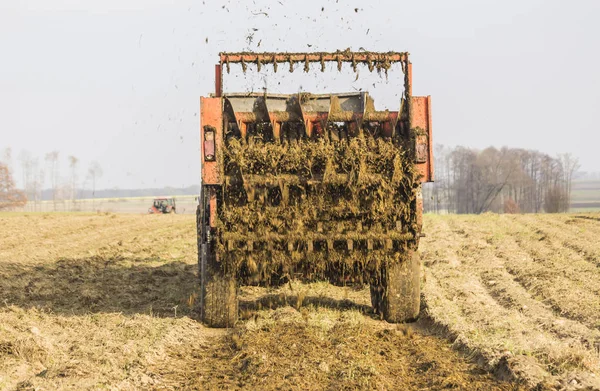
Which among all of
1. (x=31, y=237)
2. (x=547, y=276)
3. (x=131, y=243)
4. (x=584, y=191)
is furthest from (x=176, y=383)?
(x=584, y=191)

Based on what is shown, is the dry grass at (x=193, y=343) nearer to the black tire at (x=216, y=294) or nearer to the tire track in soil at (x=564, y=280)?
the black tire at (x=216, y=294)

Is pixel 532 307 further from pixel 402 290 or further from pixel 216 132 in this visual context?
pixel 216 132

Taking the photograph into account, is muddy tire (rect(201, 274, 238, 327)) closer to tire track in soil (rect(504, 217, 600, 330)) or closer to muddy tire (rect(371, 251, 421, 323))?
muddy tire (rect(371, 251, 421, 323))

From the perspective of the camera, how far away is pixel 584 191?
142 m

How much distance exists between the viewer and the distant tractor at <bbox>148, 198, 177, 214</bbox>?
49062 mm

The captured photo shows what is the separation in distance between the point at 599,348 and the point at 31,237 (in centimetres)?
1939

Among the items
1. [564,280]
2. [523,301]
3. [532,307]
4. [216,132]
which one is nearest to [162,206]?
[564,280]

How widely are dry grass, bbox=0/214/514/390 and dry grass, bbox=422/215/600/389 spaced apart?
39 centimetres

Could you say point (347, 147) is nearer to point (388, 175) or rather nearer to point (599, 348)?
point (388, 175)

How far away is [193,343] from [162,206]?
142 feet

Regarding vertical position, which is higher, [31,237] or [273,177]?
[273,177]

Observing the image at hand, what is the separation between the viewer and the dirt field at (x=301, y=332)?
570cm

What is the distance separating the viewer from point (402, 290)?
811cm

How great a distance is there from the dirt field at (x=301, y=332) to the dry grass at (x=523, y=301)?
3 cm
